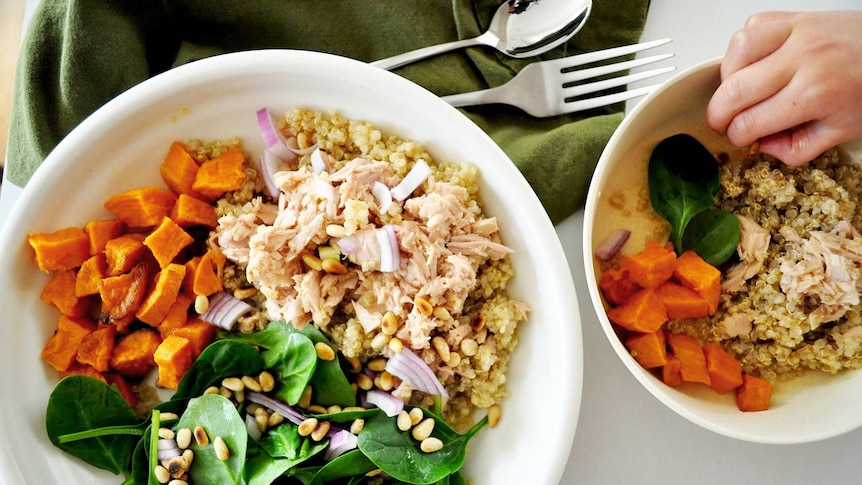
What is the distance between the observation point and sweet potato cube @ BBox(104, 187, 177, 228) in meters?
1.29

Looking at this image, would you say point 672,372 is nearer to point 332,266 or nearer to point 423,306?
point 423,306

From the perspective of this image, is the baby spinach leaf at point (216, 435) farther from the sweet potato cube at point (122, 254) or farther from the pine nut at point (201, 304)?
the sweet potato cube at point (122, 254)

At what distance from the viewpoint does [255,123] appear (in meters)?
1.35

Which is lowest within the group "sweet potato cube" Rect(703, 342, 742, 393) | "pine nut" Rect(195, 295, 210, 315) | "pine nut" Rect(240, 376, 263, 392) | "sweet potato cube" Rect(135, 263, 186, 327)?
"sweet potato cube" Rect(703, 342, 742, 393)

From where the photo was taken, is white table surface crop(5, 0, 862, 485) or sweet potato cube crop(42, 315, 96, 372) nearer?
sweet potato cube crop(42, 315, 96, 372)

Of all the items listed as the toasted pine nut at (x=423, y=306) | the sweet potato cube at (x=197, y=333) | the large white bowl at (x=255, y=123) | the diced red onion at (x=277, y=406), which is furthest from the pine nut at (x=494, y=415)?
the sweet potato cube at (x=197, y=333)

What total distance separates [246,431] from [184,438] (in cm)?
13

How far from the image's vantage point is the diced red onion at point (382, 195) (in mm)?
1225

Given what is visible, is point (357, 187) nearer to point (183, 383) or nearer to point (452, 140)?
point (452, 140)

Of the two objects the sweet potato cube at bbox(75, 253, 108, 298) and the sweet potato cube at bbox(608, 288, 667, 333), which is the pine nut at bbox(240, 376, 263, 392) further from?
the sweet potato cube at bbox(608, 288, 667, 333)

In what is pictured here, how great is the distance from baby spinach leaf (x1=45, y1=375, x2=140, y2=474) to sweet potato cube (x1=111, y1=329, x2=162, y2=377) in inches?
2.2

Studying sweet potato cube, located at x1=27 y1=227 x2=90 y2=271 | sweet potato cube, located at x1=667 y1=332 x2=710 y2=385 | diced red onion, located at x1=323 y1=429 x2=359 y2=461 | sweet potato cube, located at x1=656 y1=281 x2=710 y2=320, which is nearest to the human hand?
sweet potato cube, located at x1=656 y1=281 x2=710 y2=320

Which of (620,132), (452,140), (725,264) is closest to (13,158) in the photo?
(452,140)

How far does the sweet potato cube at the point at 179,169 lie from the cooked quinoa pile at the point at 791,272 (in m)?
1.06
